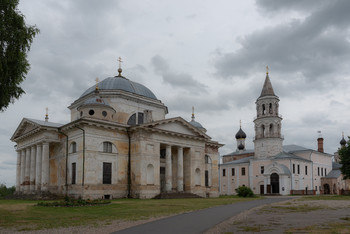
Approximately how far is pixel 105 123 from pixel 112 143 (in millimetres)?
2410

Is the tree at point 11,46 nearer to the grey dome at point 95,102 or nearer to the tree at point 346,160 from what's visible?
the grey dome at point 95,102

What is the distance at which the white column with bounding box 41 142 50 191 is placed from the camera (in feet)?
117

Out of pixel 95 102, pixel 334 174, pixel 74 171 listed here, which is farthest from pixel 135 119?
pixel 334 174

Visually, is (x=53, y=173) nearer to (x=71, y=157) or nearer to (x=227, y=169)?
(x=71, y=157)

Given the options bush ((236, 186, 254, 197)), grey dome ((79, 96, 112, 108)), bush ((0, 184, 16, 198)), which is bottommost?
bush ((0, 184, 16, 198))

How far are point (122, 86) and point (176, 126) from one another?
9.31m

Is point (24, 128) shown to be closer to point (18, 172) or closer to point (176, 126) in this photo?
point (18, 172)

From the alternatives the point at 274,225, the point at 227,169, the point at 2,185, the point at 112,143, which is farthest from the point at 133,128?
the point at 227,169

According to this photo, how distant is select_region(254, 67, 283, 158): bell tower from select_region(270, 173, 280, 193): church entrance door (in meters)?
3.99

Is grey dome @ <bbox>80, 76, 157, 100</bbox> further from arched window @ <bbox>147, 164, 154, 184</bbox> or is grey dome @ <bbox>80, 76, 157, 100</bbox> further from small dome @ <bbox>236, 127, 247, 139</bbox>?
small dome @ <bbox>236, 127, 247, 139</bbox>

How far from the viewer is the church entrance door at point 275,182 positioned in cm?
5919

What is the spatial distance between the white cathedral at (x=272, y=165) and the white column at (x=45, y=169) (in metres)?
38.4

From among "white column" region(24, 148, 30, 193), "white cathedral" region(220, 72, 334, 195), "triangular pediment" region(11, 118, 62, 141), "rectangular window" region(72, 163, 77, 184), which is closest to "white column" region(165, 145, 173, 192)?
"rectangular window" region(72, 163, 77, 184)

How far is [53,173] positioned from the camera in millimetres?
37906
